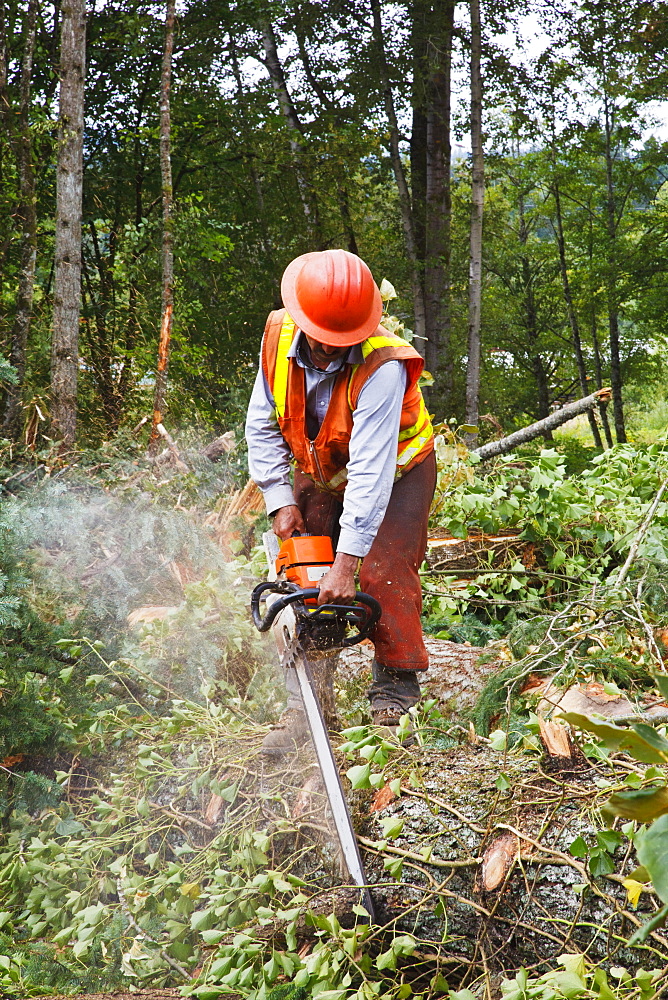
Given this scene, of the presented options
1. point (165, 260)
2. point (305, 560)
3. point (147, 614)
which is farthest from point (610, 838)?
point (165, 260)

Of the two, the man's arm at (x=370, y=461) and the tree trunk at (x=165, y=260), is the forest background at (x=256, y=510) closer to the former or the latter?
the tree trunk at (x=165, y=260)

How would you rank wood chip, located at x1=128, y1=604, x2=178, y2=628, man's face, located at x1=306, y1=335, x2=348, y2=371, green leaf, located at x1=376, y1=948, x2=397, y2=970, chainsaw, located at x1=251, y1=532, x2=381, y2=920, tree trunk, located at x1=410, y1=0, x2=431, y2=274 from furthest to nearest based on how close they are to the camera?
1. tree trunk, located at x1=410, y1=0, x2=431, y2=274
2. wood chip, located at x1=128, y1=604, x2=178, y2=628
3. man's face, located at x1=306, y1=335, x2=348, y2=371
4. chainsaw, located at x1=251, y1=532, x2=381, y2=920
5. green leaf, located at x1=376, y1=948, x2=397, y2=970

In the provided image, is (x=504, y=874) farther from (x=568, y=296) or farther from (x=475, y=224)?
(x=568, y=296)

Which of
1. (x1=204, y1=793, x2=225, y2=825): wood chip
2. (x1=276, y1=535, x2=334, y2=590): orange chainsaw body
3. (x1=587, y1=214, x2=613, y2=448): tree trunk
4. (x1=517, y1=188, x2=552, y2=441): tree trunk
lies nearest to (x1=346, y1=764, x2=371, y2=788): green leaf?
(x1=276, y1=535, x2=334, y2=590): orange chainsaw body

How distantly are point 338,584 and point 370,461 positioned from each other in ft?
1.49

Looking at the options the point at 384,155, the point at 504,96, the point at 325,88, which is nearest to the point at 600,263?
the point at 504,96

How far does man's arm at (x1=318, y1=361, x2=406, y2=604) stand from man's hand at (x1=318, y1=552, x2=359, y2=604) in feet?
0.06

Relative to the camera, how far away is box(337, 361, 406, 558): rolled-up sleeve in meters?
2.60

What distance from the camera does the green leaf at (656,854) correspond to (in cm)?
79

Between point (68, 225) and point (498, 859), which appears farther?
point (68, 225)

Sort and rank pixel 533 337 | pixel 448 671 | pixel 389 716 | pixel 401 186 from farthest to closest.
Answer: pixel 533 337 < pixel 401 186 < pixel 448 671 < pixel 389 716

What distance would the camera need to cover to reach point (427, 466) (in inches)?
120

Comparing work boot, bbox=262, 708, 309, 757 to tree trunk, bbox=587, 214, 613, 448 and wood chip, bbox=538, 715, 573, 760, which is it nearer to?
wood chip, bbox=538, 715, 573, 760

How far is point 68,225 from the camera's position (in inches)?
241
